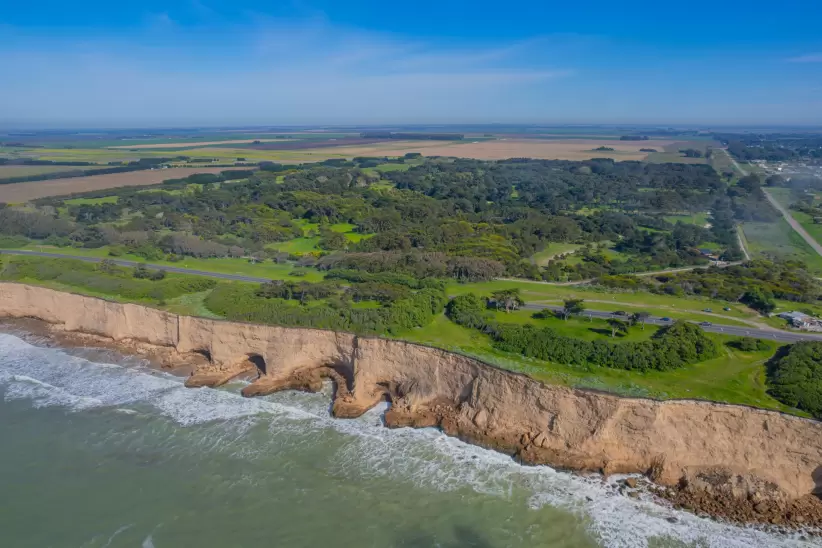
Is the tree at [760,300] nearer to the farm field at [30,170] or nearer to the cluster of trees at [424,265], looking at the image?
the cluster of trees at [424,265]

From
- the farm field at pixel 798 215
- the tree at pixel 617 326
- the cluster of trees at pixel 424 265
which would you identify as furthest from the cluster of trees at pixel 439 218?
the tree at pixel 617 326

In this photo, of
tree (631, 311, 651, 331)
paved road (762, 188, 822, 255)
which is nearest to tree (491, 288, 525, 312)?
tree (631, 311, 651, 331)

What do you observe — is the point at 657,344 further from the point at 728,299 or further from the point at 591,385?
the point at 728,299

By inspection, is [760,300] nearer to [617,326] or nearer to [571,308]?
[617,326]

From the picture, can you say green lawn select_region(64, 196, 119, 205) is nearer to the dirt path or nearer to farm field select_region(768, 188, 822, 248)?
the dirt path

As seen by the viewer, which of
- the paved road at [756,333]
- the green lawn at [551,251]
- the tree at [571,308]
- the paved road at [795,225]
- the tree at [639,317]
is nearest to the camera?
the paved road at [756,333]

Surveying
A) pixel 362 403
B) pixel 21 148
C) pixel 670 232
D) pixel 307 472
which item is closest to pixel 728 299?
pixel 670 232
